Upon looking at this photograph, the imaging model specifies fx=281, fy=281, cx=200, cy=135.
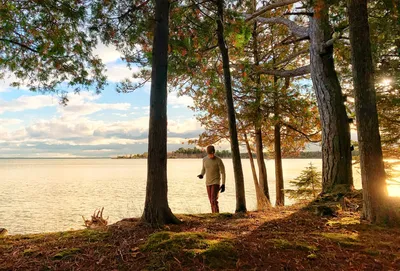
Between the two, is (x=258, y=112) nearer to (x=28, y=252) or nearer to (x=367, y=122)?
(x=367, y=122)

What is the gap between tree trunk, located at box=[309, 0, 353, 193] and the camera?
6.54 m

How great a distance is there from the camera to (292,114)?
11.5 m

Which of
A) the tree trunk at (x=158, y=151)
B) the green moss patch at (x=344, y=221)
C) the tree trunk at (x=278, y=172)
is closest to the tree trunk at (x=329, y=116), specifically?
the green moss patch at (x=344, y=221)

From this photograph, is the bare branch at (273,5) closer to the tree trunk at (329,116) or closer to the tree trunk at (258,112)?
the tree trunk at (329,116)

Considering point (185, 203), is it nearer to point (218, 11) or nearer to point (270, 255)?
point (218, 11)

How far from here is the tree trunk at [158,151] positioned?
444 centimetres

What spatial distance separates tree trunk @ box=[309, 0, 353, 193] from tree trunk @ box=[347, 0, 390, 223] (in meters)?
1.85

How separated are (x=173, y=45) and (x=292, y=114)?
22.5 ft

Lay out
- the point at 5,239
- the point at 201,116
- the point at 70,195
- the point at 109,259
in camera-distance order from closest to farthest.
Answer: the point at 109,259
the point at 5,239
the point at 201,116
the point at 70,195

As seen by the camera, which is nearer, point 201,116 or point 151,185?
point 151,185

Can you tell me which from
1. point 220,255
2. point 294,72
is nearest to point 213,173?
point 294,72

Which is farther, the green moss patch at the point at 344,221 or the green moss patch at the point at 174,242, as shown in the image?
the green moss patch at the point at 344,221

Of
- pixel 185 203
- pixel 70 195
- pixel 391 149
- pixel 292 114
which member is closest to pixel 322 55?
pixel 292 114

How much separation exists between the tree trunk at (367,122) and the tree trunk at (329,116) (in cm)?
185
